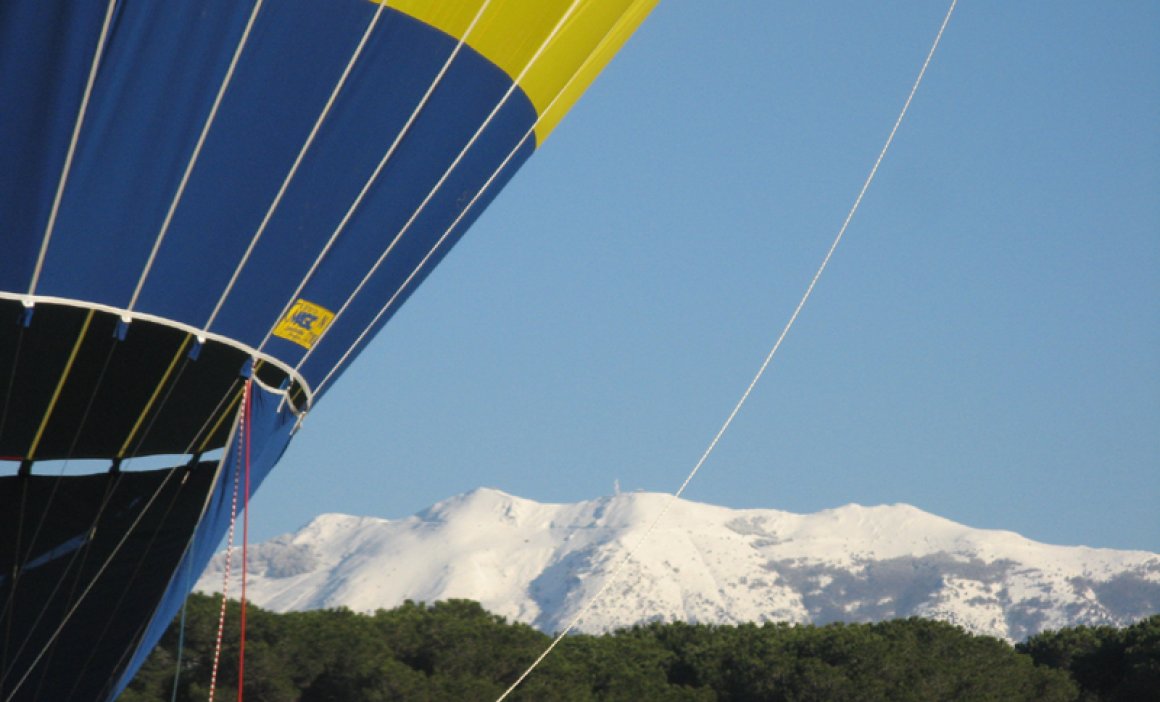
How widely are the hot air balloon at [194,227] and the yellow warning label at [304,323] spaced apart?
2 cm

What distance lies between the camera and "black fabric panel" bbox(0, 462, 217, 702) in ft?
32.3

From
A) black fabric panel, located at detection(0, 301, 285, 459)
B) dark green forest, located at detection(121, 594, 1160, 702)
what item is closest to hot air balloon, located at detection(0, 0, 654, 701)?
black fabric panel, located at detection(0, 301, 285, 459)

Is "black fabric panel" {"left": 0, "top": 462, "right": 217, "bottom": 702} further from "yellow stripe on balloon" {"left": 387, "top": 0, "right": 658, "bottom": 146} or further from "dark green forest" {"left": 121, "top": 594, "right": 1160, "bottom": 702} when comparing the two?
"dark green forest" {"left": 121, "top": 594, "right": 1160, "bottom": 702}

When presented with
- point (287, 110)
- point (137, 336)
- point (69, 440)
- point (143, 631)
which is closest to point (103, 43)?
point (287, 110)

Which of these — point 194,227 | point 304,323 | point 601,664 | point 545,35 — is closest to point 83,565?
point 304,323

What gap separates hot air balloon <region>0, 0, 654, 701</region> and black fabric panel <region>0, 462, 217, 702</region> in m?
0.02

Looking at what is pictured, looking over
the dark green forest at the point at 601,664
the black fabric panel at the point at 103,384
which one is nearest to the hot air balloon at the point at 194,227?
the black fabric panel at the point at 103,384

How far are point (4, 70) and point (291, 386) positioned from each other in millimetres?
3038

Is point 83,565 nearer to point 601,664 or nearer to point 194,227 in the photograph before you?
point 194,227

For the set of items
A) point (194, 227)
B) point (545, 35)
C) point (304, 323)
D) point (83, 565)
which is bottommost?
point (83, 565)

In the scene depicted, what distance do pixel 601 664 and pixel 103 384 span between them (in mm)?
30712

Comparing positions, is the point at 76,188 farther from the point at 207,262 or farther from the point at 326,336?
the point at 326,336

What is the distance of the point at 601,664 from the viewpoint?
39.1 m

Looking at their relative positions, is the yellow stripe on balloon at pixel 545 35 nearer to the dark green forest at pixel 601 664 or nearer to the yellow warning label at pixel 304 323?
the yellow warning label at pixel 304 323
